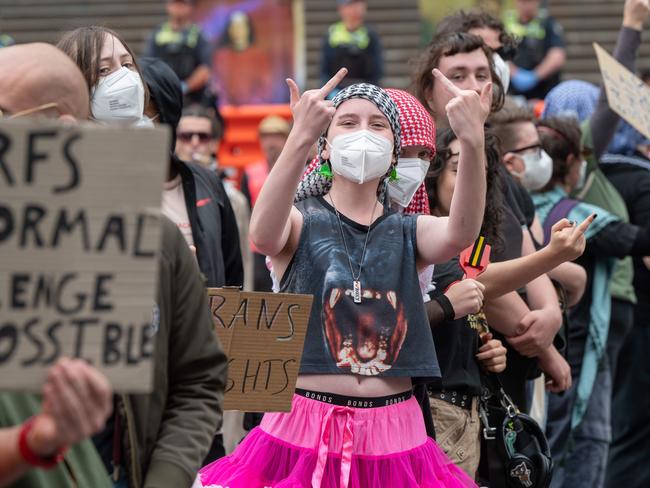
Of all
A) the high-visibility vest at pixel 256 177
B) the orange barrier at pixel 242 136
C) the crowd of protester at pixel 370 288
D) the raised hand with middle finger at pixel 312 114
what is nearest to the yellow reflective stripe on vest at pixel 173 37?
the orange barrier at pixel 242 136

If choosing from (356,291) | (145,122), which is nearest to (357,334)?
(356,291)

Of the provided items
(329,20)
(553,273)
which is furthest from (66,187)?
(329,20)

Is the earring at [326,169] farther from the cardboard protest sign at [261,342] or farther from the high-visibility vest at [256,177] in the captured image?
the high-visibility vest at [256,177]

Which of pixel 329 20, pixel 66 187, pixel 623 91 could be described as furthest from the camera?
pixel 329 20

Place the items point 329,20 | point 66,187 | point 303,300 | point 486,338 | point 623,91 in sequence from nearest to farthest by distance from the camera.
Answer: point 66,187 < point 303,300 < point 486,338 < point 623,91 < point 329,20

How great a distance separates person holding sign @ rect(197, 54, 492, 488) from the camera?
4047 mm

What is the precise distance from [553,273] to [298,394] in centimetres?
222

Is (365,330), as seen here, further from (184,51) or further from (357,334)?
(184,51)

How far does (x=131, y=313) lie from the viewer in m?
2.47

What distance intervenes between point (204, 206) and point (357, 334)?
4.44ft

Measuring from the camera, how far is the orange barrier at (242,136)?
43.8 ft

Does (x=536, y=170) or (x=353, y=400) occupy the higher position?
(x=536, y=170)

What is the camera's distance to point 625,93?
6598 millimetres

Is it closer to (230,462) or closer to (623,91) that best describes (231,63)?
(623,91)
